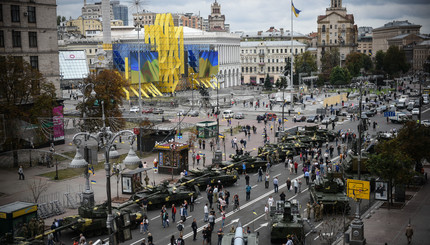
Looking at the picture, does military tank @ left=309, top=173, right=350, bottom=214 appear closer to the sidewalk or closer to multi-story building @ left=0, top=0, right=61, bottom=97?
the sidewalk

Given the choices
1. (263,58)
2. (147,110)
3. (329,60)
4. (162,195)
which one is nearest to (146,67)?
(147,110)

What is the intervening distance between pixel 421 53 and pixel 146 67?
120819 millimetres

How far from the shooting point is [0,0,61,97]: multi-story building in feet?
144

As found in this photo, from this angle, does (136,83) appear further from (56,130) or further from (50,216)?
(50,216)

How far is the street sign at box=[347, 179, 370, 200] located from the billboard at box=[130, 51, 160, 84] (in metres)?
61.0

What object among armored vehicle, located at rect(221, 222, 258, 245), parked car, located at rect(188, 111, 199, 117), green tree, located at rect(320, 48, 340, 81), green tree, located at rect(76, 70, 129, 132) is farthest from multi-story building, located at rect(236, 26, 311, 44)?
armored vehicle, located at rect(221, 222, 258, 245)

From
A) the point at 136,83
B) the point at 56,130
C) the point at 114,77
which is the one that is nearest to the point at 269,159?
the point at 114,77

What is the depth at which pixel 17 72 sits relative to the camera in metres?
40.4

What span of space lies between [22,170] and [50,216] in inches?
450

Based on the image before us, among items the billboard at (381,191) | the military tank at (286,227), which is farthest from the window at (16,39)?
the billboard at (381,191)

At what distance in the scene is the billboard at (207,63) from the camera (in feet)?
373

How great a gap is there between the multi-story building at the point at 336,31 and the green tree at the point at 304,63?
18370mm

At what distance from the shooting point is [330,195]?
2909 centimetres

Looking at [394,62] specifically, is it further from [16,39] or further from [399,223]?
[399,223]
